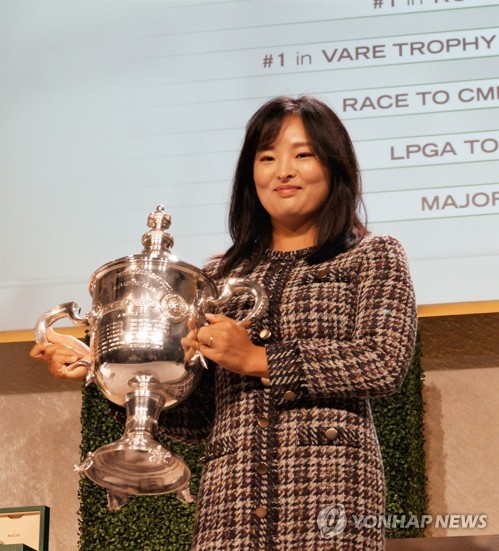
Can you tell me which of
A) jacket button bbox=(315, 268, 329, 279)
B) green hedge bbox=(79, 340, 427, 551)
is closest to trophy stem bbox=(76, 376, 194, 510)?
jacket button bbox=(315, 268, 329, 279)

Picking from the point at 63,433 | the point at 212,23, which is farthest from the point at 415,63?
the point at 63,433

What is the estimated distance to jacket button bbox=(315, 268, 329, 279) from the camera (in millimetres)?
1629

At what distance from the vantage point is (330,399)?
1536 millimetres

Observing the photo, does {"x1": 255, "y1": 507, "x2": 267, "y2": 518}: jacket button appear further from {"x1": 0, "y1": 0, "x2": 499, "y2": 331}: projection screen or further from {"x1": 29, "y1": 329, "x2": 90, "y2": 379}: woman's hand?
{"x1": 0, "y1": 0, "x2": 499, "y2": 331}: projection screen

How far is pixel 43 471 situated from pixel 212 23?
4.83ft

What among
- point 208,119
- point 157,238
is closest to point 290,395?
point 157,238

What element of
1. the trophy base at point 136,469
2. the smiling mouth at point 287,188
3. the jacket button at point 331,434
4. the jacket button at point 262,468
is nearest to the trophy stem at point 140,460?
the trophy base at point 136,469

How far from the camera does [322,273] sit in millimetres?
1633

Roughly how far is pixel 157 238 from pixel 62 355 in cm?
24

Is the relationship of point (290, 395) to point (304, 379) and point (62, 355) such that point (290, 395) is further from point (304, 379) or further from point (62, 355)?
point (62, 355)

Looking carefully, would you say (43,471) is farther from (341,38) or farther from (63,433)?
(341,38)

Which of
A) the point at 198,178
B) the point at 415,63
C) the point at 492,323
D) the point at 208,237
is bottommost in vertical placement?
the point at 492,323

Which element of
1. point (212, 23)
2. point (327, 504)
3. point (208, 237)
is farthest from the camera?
point (212, 23)

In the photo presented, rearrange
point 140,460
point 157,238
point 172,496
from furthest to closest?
point 172,496, point 157,238, point 140,460
